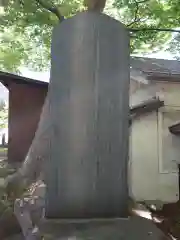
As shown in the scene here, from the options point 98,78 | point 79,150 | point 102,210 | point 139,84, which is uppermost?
point 139,84

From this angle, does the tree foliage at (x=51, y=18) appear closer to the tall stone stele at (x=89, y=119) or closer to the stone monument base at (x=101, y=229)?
the tall stone stele at (x=89, y=119)

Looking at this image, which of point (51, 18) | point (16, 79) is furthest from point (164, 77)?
point (16, 79)

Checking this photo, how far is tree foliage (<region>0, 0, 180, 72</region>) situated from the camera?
873 centimetres

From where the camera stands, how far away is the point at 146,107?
28.2 ft

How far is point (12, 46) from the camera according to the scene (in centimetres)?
1066

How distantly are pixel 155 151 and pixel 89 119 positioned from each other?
20.3ft

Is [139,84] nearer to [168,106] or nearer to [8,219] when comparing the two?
[168,106]

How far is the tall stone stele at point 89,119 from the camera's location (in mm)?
3004

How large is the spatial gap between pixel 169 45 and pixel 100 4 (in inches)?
156

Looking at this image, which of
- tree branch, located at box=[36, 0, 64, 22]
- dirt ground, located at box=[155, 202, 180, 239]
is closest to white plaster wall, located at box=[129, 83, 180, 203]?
dirt ground, located at box=[155, 202, 180, 239]

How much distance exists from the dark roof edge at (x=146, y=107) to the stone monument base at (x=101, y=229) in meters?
5.74

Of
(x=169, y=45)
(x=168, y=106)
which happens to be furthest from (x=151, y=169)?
(x=169, y=45)

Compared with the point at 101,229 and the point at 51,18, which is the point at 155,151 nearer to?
the point at 51,18

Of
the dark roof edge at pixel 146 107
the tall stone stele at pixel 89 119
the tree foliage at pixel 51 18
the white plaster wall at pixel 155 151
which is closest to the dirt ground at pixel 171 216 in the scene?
the white plaster wall at pixel 155 151
